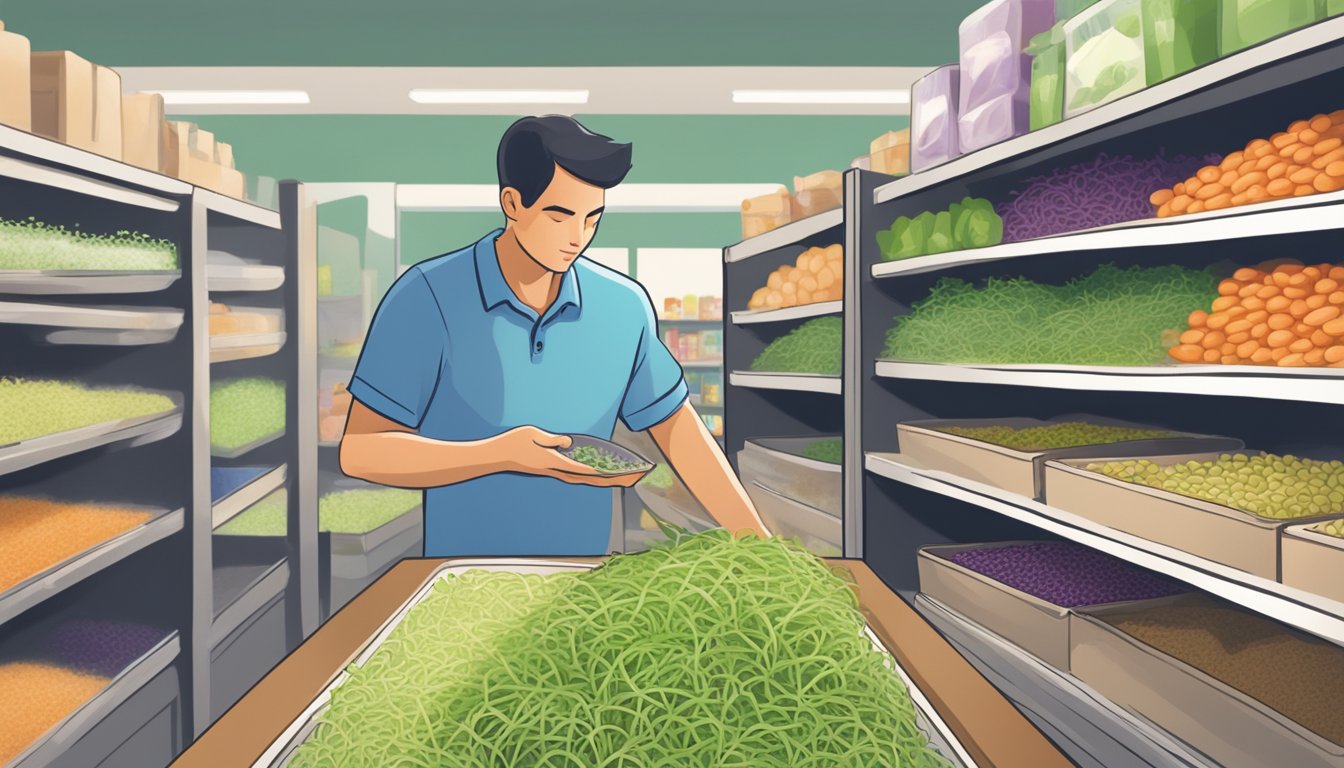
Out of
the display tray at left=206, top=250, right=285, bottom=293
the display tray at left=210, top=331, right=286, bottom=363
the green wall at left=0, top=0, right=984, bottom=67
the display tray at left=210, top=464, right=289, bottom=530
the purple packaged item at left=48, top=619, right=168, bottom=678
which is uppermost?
the green wall at left=0, top=0, right=984, bottom=67

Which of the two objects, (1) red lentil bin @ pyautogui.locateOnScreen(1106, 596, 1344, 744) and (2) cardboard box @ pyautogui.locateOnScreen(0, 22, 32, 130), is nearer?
(1) red lentil bin @ pyautogui.locateOnScreen(1106, 596, 1344, 744)

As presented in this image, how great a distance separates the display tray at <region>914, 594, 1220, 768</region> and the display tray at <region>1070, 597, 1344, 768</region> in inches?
1.2

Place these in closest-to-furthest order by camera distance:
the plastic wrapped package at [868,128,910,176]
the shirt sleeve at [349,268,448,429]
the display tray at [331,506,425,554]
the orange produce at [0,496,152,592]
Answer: the shirt sleeve at [349,268,448,429] → the orange produce at [0,496,152,592] → the plastic wrapped package at [868,128,910,176] → the display tray at [331,506,425,554]

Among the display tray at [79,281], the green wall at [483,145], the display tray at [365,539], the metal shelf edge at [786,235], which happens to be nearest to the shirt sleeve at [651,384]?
the metal shelf edge at [786,235]

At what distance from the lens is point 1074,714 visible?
198cm

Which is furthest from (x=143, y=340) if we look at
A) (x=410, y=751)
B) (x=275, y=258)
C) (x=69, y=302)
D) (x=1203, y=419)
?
(x=1203, y=419)

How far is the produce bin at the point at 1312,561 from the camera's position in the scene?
1.38m

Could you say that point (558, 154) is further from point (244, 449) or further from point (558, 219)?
point (244, 449)

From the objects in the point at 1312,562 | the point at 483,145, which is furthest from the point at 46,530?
the point at 483,145

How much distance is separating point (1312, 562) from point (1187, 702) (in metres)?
0.48

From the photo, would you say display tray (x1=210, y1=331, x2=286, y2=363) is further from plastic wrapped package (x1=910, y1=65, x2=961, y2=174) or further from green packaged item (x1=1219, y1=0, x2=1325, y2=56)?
green packaged item (x1=1219, y1=0, x2=1325, y2=56)

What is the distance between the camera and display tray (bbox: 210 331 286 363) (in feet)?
10.7

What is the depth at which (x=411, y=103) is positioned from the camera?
7.05m

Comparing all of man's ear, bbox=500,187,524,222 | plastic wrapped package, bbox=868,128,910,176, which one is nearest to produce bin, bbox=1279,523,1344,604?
man's ear, bbox=500,187,524,222
